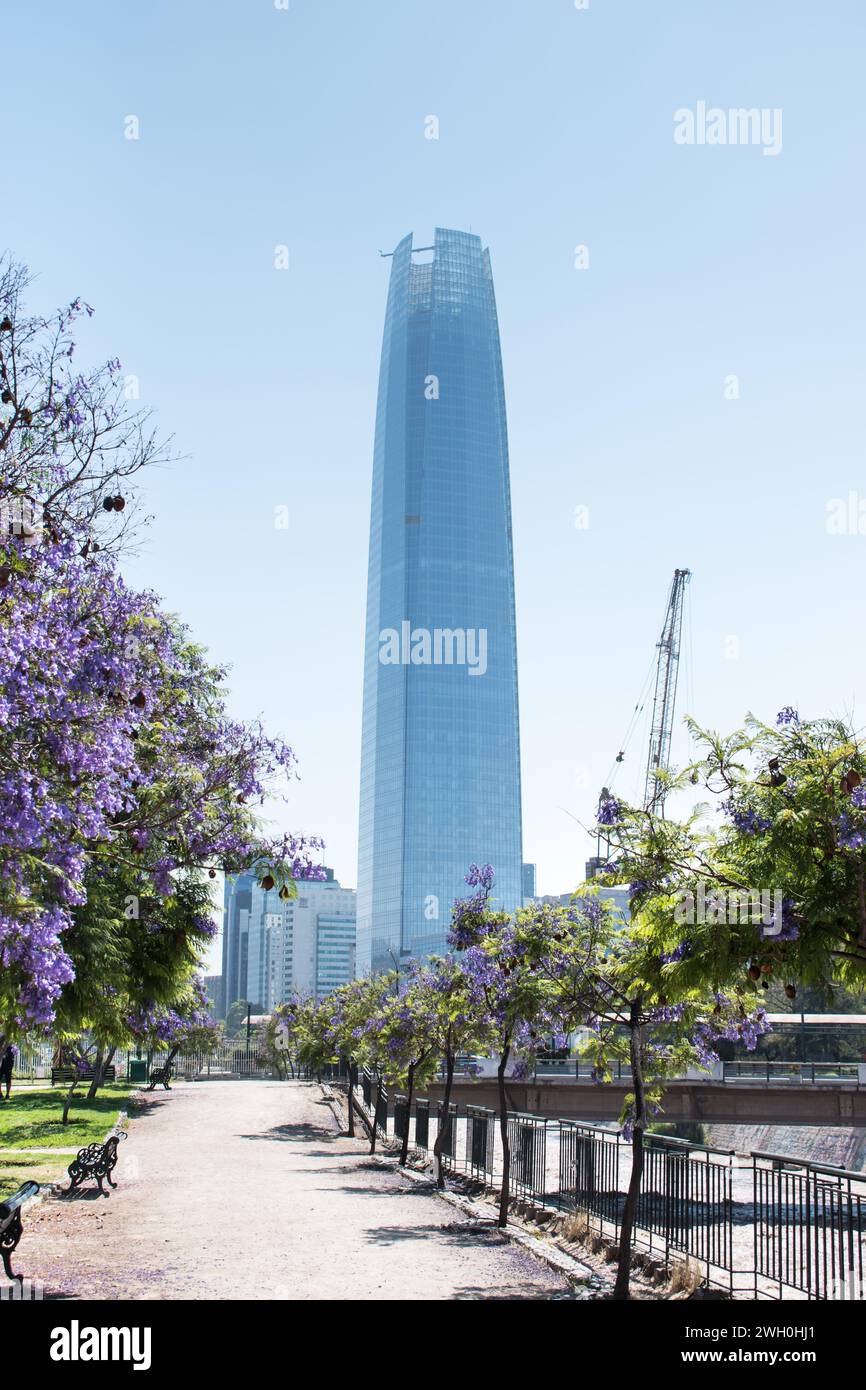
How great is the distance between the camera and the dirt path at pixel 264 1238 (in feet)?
40.1

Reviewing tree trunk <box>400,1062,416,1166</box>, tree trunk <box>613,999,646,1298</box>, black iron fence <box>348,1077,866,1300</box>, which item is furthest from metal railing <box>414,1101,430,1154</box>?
tree trunk <box>613,999,646,1298</box>

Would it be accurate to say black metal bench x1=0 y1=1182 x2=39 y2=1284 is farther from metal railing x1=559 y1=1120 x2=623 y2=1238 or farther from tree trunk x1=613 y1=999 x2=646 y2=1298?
metal railing x1=559 y1=1120 x2=623 y2=1238

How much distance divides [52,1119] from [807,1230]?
3095 cm

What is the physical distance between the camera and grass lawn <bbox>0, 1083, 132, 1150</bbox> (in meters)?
30.1

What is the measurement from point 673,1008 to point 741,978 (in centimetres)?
395

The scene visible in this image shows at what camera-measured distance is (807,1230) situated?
416 inches

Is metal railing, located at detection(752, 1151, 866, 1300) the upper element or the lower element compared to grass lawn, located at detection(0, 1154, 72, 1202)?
upper

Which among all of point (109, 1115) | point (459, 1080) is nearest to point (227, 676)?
point (109, 1115)

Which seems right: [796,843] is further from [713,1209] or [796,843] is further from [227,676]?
[227,676]

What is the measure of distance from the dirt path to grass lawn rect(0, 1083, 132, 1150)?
1.95 m

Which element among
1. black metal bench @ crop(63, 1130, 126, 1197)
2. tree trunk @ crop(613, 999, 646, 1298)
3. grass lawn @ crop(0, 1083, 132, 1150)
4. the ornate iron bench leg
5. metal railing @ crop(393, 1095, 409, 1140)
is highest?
tree trunk @ crop(613, 999, 646, 1298)

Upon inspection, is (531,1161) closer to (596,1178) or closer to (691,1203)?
(596,1178)

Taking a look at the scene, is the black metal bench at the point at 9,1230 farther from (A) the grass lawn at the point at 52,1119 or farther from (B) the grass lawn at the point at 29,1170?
(A) the grass lawn at the point at 52,1119

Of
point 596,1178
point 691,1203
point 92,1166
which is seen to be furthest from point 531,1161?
point 691,1203
